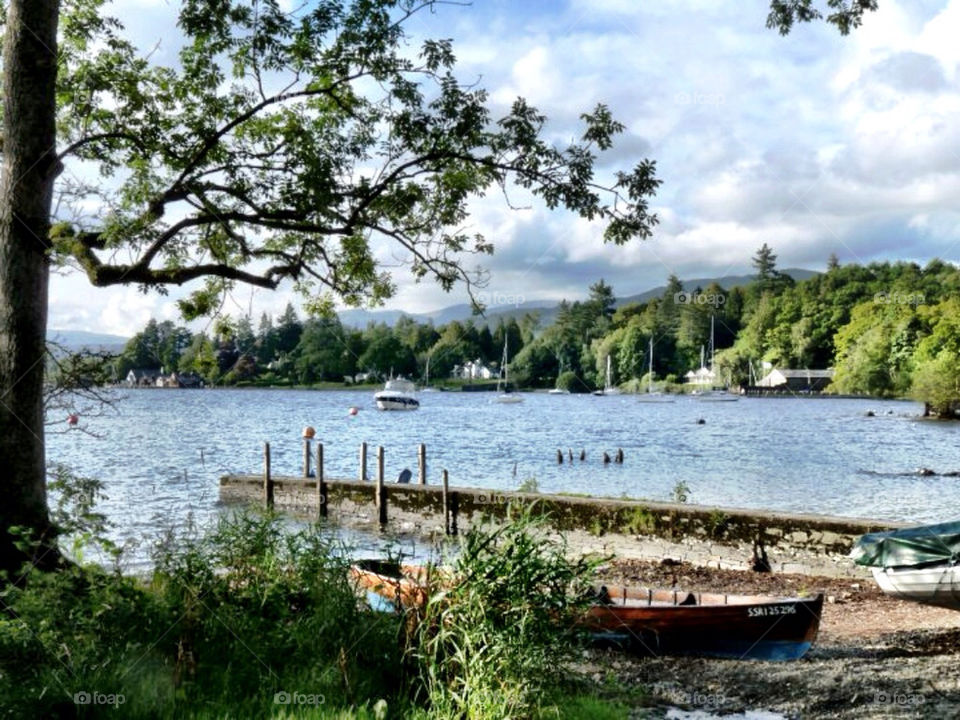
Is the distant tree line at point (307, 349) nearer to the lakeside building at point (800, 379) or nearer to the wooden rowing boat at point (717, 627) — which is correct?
the wooden rowing boat at point (717, 627)

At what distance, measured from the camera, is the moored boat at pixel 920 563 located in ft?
32.3

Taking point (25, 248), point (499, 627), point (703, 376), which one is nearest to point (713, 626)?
point (499, 627)

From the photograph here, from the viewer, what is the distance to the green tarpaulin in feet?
32.4

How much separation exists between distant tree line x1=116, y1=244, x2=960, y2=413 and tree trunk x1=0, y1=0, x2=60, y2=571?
63.5 metres

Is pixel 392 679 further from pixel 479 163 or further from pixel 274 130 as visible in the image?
pixel 274 130

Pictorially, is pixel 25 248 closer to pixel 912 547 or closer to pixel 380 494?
pixel 912 547

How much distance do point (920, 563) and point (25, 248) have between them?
399 inches

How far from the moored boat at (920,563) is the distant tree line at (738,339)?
2490 inches

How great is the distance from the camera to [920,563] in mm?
10031

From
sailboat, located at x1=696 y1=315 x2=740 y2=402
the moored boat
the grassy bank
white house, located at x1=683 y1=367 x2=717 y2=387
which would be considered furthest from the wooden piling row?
white house, located at x1=683 y1=367 x2=717 y2=387

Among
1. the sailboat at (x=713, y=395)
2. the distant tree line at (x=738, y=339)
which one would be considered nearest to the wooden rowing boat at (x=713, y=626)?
the distant tree line at (x=738, y=339)

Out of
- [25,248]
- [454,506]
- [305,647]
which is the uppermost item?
[25,248]

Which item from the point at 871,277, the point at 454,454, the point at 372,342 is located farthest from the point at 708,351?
the point at 454,454

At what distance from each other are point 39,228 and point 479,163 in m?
4.65
